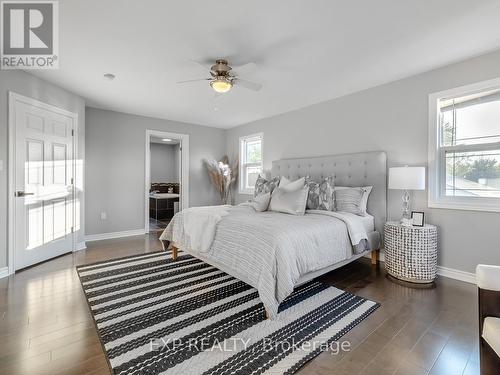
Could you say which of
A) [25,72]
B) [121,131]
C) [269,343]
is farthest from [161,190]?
[269,343]

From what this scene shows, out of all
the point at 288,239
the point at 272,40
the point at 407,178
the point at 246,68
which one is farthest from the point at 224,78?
the point at 407,178

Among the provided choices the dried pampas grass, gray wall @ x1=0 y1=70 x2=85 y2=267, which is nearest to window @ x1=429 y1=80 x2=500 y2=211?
the dried pampas grass

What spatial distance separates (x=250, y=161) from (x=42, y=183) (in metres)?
3.80

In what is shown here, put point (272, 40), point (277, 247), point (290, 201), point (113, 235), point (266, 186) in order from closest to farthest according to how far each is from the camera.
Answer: point (277, 247), point (272, 40), point (290, 201), point (266, 186), point (113, 235)

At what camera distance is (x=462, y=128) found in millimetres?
2787

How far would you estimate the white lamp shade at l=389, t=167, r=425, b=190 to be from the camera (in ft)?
8.62

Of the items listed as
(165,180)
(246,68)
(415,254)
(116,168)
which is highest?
(246,68)

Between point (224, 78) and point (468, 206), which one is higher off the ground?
point (224, 78)

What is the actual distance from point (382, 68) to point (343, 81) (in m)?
0.50

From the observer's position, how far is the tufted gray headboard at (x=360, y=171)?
Result: 3.29 meters

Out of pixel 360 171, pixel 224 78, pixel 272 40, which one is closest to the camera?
pixel 272 40

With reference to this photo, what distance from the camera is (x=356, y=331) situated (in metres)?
1.78

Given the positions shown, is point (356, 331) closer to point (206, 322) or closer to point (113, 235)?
point (206, 322)

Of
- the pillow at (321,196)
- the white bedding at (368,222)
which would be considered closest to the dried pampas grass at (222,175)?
the pillow at (321,196)
